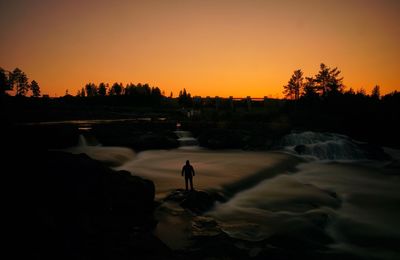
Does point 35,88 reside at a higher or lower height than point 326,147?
higher

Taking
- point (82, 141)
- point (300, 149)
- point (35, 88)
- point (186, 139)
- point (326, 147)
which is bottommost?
point (300, 149)

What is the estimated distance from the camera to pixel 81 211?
10.8 meters

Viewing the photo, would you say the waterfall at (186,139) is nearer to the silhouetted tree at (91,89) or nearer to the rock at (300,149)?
the rock at (300,149)

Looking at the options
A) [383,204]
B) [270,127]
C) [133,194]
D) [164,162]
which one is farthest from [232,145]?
[133,194]

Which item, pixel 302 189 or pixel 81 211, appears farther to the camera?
pixel 302 189

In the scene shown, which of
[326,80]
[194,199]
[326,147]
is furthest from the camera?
[326,80]

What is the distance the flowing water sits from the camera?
39.7 ft

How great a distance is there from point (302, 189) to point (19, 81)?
13703cm

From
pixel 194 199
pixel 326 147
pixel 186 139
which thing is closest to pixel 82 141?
pixel 186 139

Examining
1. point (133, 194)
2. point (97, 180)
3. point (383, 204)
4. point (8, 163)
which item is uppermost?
point (8, 163)

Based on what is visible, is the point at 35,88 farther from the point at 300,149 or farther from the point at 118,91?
the point at 300,149

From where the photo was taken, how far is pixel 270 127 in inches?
1770

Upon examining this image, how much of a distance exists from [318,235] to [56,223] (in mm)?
9792

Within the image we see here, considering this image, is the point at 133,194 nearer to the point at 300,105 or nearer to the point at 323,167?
the point at 323,167
